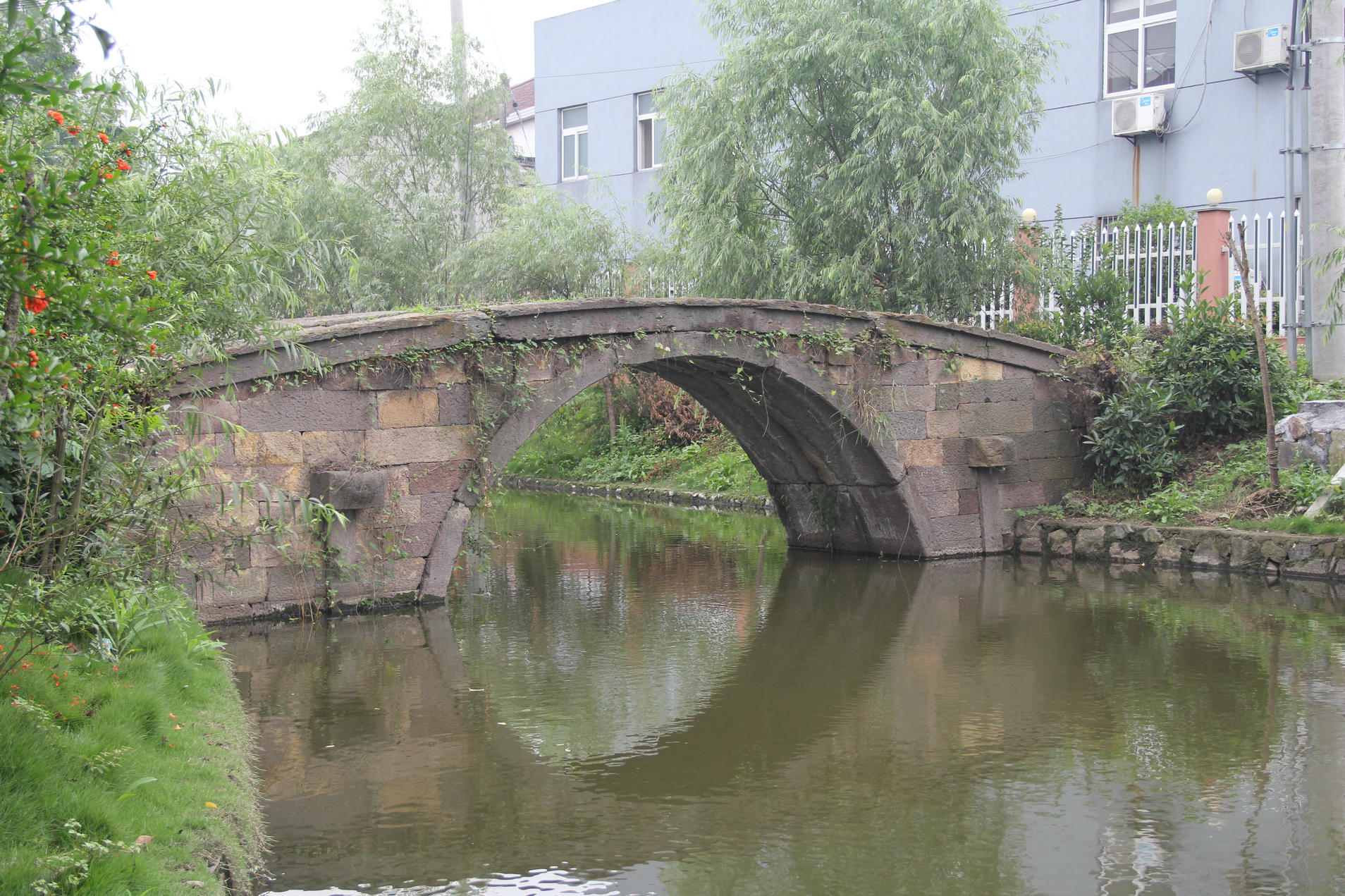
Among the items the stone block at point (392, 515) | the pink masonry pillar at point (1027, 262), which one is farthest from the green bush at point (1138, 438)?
the stone block at point (392, 515)

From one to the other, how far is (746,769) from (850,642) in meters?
2.79

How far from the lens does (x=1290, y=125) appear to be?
1298cm

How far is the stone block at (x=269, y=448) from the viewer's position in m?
8.30

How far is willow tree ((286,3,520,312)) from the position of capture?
65.0 ft

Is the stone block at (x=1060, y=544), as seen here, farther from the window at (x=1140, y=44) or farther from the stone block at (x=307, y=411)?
the window at (x=1140, y=44)

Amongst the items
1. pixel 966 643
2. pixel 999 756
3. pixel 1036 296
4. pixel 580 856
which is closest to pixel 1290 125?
pixel 1036 296

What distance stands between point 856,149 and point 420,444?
22.7 feet

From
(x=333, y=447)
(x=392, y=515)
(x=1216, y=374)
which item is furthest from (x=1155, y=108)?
(x=333, y=447)

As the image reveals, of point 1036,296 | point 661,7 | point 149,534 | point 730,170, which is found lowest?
point 149,534

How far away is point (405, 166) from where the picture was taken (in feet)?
67.2

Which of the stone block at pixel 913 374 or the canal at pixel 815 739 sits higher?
the stone block at pixel 913 374

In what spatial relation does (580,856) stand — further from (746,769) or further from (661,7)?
(661,7)

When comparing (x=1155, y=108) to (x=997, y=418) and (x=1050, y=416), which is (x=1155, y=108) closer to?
(x=1050, y=416)

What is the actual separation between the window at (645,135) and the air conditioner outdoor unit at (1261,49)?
33.4ft
